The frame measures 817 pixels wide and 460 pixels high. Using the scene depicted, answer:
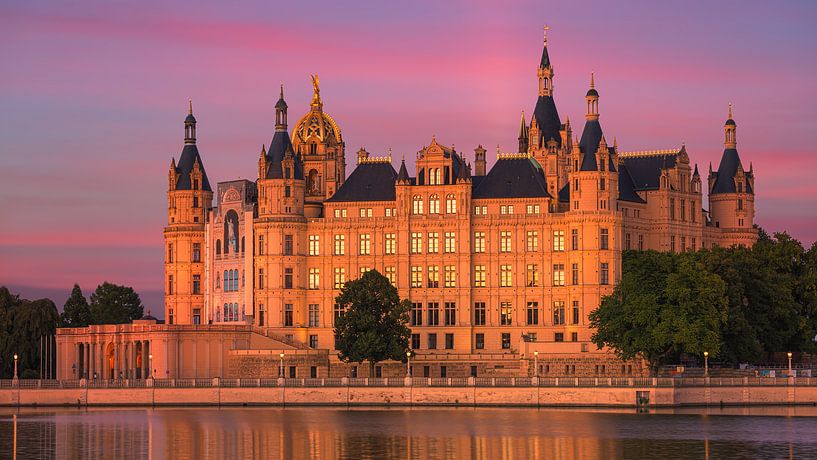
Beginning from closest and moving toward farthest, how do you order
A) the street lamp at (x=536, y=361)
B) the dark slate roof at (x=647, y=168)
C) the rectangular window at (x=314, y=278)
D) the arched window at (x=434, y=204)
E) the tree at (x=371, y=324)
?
the street lamp at (x=536, y=361)
the tree at (x=371, y=324)
the arched window at (x=434, y=204)
the rectangular window at (x=314, y=278)
the dark slate roof at (x=647, y=168)

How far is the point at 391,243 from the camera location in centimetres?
15588

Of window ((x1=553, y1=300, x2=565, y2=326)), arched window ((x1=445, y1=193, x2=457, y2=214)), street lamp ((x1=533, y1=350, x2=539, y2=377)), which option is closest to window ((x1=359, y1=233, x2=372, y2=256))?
arched window ((x1=445, y1=193, x2=457, y2=214))

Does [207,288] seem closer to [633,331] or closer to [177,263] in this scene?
[177,263]

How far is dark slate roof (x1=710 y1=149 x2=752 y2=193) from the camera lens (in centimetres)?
16138

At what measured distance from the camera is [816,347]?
142 m

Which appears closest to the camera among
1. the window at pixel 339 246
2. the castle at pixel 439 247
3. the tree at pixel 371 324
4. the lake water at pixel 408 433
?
the lake water at pixel 408 433

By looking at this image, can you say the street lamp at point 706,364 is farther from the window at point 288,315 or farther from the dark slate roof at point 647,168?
the window at point 288,315

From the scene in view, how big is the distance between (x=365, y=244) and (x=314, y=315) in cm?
697

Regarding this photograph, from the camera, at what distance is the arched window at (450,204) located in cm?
15400

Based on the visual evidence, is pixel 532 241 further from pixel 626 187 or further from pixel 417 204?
pixel 417 204

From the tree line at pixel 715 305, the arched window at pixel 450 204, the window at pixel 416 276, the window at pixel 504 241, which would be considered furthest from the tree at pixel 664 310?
the window at pixel 416 276

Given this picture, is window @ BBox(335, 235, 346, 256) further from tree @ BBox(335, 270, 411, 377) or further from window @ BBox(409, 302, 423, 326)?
tree @ BBox(335, 270, 411, 377)

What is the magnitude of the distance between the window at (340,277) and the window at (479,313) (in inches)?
430

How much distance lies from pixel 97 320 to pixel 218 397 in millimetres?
44707
